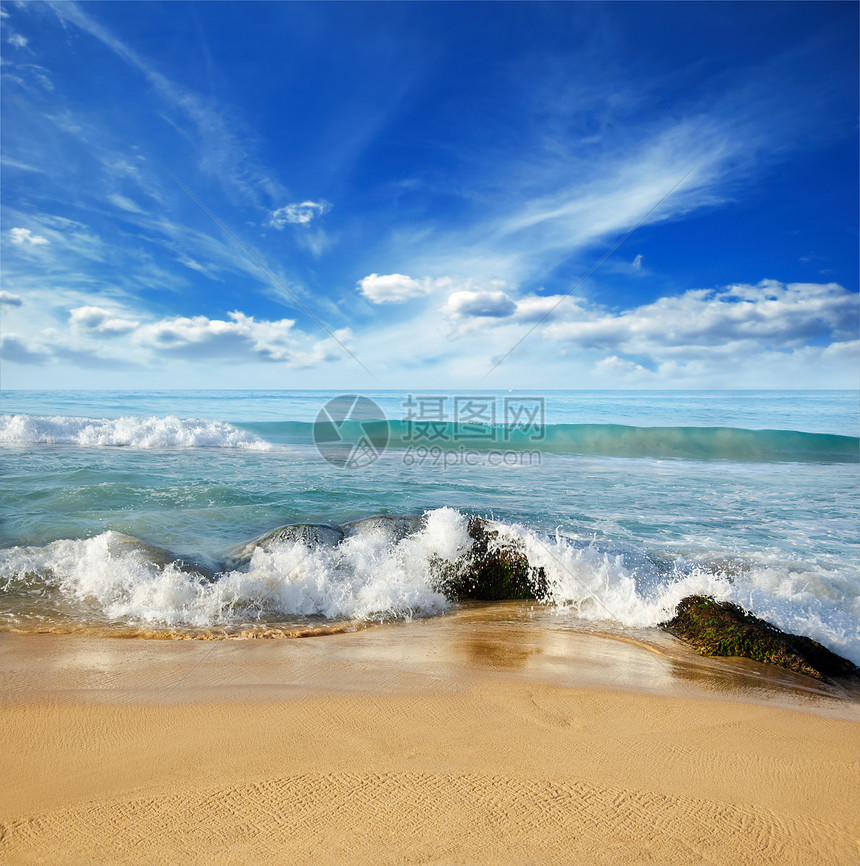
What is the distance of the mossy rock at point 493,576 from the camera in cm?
517

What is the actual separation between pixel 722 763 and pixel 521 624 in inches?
82.9

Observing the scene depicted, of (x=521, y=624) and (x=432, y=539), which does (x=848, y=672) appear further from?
(x=432, y=539)

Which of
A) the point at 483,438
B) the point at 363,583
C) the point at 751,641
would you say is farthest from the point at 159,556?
the point at 483,438

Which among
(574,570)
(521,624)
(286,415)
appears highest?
(286,415)

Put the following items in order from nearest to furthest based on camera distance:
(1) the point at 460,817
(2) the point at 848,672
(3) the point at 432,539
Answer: (1) the point at 460,817
(2) the point at 848,672
(3) the point at 432,539

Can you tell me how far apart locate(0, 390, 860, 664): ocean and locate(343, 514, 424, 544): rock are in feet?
0.11

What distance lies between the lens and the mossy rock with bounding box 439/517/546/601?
517cm

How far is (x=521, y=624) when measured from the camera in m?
4.52

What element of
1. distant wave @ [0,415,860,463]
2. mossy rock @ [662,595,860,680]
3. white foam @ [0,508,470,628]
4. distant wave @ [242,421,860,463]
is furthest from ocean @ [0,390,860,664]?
distant wave @ [242,421,860,463]

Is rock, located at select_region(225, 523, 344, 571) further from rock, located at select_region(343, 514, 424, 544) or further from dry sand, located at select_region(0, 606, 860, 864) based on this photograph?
dry sand, located at select_region(0, 606, 860, 864)

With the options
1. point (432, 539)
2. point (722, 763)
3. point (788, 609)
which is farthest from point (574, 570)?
point (722, 763)

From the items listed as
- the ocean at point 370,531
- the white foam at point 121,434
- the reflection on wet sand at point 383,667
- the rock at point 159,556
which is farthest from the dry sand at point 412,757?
the white foam at point 121,434

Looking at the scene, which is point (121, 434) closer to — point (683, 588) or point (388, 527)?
point (388, 527)

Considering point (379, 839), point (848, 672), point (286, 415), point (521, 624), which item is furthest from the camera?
point (286, 415)
